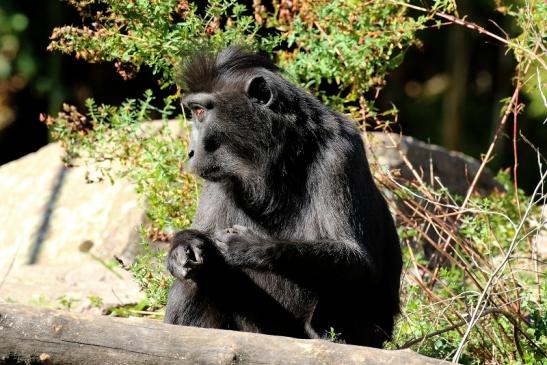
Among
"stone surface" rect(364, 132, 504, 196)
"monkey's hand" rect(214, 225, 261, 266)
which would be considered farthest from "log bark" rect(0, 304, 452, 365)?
"stone surface" rect(364, 132, 504, 196)

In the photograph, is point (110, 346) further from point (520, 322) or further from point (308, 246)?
point (520, 322)

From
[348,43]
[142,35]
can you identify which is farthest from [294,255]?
[348,43]

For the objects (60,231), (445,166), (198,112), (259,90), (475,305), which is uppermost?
(259,90)

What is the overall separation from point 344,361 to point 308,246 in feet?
A: 4.98

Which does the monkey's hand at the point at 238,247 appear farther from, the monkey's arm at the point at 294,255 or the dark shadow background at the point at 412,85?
the dark shadow background at the point at 412,85

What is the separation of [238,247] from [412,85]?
43.2 feet

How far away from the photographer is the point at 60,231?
996 cm

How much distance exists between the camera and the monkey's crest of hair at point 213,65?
6355mm

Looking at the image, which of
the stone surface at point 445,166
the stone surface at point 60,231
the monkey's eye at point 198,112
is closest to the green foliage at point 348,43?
the monkey's eye at point 198,112

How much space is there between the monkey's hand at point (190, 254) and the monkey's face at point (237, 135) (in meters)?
0.53

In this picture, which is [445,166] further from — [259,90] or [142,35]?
[259,90]

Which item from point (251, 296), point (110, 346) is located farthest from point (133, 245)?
point (110, 346)

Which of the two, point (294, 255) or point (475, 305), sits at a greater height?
point (294, 255)

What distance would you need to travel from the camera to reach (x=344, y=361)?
13.7 feet
